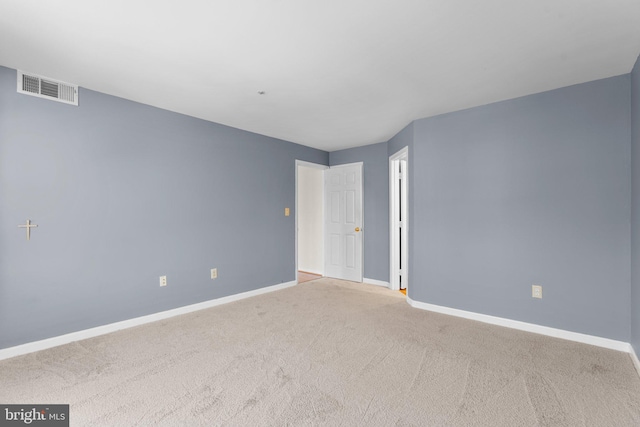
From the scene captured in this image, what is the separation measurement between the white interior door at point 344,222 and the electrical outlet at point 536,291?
2.62 m

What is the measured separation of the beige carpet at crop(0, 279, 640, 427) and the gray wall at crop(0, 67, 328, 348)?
440 mm

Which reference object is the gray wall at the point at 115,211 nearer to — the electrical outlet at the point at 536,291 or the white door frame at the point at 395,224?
the white door frame at the point at 395,224

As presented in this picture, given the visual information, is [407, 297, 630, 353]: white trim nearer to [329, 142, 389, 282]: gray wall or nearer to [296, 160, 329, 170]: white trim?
[329, 142, 389, 282]: gray wall

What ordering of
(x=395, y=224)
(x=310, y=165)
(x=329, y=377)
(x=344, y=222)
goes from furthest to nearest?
1. (x=344, y=222)
2. (x=310, y=165)
3. (x=395, y=224)
4. (x=329, y=377)

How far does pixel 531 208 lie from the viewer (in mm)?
3061

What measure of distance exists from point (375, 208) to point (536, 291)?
257 centimetres

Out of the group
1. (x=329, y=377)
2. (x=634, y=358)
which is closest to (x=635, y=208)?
(x=634, y=358)

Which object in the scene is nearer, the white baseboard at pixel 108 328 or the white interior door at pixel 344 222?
the white baseboard at pixel 108 328

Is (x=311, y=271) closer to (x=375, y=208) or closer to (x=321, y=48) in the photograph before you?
(x=375, y=208)

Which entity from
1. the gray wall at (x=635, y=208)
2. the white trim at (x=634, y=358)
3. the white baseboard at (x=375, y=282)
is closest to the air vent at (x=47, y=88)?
the white baseboard at (x=375, y=282)

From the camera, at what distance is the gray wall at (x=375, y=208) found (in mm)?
4957

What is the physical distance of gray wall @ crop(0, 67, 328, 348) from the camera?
257 cm

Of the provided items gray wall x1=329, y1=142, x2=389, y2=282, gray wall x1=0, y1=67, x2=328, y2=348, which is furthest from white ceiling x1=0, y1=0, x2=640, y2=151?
gray wall x1=329, y1=142, x2=389, y2=282

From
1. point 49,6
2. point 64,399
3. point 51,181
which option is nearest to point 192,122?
point 51,181
